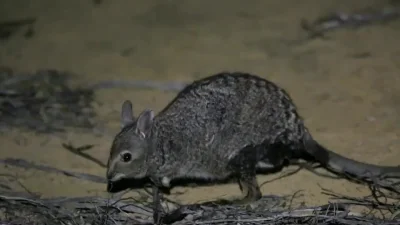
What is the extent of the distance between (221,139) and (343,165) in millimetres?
1069

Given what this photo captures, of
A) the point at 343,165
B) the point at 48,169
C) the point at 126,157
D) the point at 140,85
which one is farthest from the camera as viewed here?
the point at 140,85

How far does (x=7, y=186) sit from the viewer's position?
774 centimetres

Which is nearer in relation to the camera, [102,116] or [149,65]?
[102,116]

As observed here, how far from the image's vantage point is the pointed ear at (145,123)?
712cm

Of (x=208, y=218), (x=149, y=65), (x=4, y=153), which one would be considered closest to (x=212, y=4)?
(x=149, y=65)

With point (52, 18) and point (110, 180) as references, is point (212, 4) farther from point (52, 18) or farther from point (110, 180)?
point (110, 180)

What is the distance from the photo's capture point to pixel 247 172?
721 cm

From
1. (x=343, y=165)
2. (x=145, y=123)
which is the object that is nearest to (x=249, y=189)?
(x=343, y=165)

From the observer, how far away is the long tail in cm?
726

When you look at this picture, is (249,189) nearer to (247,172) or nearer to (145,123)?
(247,172)

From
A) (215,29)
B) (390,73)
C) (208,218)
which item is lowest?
(208,218)

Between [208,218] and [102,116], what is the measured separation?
94.4 inches

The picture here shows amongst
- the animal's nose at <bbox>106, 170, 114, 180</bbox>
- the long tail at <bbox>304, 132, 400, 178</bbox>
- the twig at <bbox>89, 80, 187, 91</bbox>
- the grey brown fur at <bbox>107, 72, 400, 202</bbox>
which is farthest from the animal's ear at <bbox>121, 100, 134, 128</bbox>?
the twig at <bbox>89, 80, 187, 91</bbox>

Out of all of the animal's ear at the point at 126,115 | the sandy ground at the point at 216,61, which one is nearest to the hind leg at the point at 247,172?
the sandy ground at the point at 216,61
